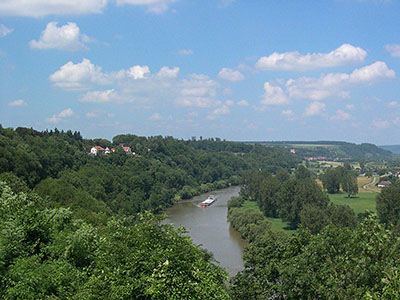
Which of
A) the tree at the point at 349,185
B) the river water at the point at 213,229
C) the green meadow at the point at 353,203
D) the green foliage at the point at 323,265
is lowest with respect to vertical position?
the river water at the point at 213,229

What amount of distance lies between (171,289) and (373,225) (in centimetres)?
953

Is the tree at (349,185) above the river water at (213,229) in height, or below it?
above

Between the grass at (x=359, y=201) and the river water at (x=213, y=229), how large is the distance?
20380 millimetres

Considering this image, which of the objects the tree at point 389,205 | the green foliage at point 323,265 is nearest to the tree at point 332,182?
the tree at point 389,205

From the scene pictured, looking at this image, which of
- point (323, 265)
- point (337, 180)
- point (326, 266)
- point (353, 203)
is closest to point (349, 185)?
point (337, 180)

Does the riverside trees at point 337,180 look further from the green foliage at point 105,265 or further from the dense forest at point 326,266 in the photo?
the green foliage at point 105,265

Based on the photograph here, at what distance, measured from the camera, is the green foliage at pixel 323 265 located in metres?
13.8

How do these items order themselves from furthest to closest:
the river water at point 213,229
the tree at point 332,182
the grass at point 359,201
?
the tree at point 332,182
the grass at point 359,201
the river water at point 213,229

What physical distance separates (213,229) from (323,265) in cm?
3885

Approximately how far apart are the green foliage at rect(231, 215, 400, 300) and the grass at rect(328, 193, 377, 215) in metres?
47.6

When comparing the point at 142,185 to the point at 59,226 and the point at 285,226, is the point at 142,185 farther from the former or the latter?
the point at 59,226

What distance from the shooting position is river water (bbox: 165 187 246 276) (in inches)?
1536

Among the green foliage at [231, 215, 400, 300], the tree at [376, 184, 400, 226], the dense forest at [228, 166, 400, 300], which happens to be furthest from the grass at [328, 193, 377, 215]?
the green foliage at [231, 215, 400, 300]

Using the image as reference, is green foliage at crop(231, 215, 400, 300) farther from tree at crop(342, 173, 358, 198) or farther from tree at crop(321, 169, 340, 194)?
tree at crop(321, 169, 340, 194)
